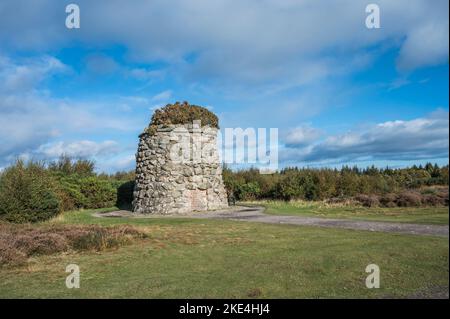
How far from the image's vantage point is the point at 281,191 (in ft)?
94.5

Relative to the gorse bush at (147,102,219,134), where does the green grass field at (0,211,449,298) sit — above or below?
below

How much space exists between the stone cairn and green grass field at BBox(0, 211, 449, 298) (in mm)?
9745

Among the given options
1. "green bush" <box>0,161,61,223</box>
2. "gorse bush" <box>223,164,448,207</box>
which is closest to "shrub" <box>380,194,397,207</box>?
"gorse bush" <box>223,164,448,207</box>

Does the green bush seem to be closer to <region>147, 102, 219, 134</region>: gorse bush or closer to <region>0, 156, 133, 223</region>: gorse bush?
<region>0, 156, 133, 223</region>: gorse bush

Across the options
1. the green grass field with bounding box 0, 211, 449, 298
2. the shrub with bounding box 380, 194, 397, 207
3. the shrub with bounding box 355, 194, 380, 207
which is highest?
the shrub with bounding box 380, 194, 397, 207

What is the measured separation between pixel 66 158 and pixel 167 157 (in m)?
14.5

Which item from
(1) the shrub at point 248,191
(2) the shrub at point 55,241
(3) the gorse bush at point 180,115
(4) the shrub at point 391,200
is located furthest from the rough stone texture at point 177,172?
(4) the shrub at point 391,200

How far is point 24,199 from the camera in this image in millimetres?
16391

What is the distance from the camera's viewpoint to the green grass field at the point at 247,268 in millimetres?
6145

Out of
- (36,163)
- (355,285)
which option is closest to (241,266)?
(355,285)

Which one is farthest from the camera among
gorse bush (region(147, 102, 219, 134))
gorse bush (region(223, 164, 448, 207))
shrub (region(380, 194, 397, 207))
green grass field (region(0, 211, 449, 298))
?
gorse bush (region(223, 164, 448, 207))

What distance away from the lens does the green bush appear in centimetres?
1579

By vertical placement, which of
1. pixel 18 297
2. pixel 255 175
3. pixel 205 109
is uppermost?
pixel 205 109

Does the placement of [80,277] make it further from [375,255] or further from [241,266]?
[375,255]
